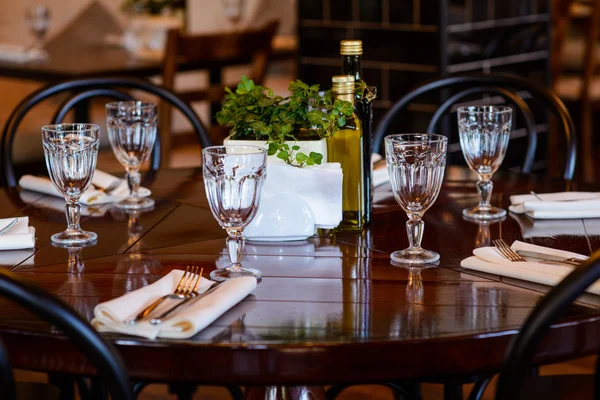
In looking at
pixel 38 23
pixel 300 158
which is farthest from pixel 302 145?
pixel 38 23

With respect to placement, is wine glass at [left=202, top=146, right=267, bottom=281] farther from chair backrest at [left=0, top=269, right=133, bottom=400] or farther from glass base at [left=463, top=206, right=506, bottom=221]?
glass base at [left=463, top=206, right=506, bottom=221]

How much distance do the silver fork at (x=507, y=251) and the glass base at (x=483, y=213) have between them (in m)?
0.17

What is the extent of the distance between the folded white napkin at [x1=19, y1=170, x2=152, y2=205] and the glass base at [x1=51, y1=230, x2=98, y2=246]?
23 centimetres

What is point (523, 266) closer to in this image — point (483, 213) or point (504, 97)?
point (483, 213)

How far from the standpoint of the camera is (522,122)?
375cm

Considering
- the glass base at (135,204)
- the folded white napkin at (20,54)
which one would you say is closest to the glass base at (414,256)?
the glass base at (135,204)

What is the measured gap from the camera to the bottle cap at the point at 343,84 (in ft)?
4.42

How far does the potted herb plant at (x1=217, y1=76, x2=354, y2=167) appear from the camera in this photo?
136 cm

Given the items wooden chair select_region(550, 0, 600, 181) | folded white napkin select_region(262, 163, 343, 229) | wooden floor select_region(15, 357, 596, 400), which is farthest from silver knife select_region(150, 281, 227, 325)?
wooden chair select_region(550, 0, 600, 181)

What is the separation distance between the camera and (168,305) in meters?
1.05

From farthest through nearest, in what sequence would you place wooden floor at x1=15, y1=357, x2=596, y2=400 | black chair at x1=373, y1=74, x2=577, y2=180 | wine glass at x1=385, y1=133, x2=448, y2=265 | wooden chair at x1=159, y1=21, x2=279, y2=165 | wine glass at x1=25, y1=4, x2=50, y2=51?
wine glass at x1=25, y1=4, x2=50, y2=51
wooden chair at x1=159, y1=21, x2=279, y2=165
wooden floor at x1=15, y1=357, x2=596, y2=400
black chair at x1=373, y1=74, x2=577, y2=180
wine glass at x1=385, y1=133, x2=448, y2=265

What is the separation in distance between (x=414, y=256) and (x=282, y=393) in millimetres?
303

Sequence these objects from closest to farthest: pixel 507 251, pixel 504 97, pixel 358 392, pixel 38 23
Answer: pixel 507 251, pixel 504 97, pixel 358 392, pixel 38 23

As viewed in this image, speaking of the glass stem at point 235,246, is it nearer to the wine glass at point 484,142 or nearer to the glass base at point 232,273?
the glass base at point 232,273
